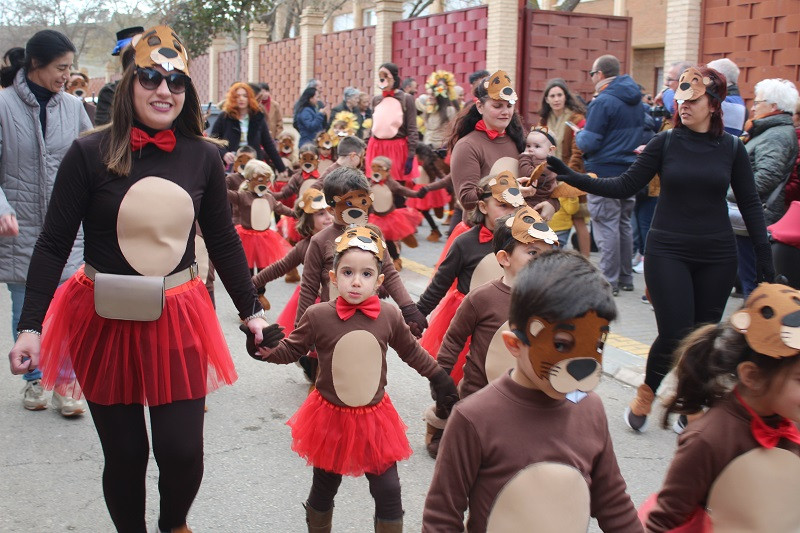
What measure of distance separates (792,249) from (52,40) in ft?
15.7

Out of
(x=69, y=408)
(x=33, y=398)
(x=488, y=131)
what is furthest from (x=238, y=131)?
(x=69, y=408)

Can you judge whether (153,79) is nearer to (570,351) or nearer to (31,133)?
(570,351)

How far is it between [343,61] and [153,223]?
22540mm

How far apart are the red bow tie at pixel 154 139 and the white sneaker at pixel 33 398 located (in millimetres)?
3153

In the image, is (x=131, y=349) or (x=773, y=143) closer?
(x=131, y=349)

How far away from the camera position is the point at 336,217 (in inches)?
220

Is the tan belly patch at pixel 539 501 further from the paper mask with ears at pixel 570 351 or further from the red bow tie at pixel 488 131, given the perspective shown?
the red bow tie at pixel 488 131

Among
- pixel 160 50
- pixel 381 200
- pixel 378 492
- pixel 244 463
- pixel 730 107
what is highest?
pixel 160 50

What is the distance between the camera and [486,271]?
5141 millimetres

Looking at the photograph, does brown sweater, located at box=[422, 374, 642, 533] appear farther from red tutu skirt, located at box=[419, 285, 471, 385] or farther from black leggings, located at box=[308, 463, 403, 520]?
red tutu skirt, located at box=[419, 285, 471, 385]

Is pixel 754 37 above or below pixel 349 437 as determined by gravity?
above

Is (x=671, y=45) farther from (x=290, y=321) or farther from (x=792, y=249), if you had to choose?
(x=290, y=321)

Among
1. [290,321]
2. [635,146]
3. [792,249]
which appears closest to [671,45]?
[635,146]

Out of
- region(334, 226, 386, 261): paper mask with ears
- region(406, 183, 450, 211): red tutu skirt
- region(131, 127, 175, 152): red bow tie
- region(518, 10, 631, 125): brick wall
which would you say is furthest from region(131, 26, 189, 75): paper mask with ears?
region(518, 10, 631, 125): brick wall
